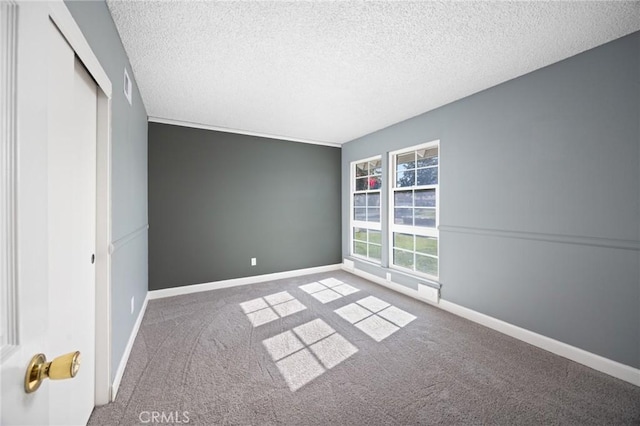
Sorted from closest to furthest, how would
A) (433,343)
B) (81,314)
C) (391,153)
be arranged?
1. (81,314)
2. (433,343)
3. (391,153)

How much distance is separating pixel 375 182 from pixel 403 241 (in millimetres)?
1177

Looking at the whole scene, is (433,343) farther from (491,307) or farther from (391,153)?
(391,153)

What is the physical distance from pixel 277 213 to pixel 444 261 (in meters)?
2.77

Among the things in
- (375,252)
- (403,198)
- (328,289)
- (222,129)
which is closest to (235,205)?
(222,129)

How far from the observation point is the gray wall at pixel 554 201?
205 cm

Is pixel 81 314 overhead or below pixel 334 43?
below

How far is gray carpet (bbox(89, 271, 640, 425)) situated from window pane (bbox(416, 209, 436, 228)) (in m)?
1.18

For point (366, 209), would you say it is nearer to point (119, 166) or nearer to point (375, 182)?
point (375, 182)

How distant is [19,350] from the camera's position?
46cm

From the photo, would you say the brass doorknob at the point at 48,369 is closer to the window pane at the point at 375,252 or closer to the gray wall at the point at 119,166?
the gray wall at the point at 119,166

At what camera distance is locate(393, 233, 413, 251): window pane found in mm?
3980

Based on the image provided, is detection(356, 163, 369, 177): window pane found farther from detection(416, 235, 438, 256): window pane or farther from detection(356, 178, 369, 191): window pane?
detection(416, 235, 438, 256): window pane

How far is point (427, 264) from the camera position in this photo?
371 cm

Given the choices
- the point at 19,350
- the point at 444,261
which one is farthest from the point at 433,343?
the point at 19,350
